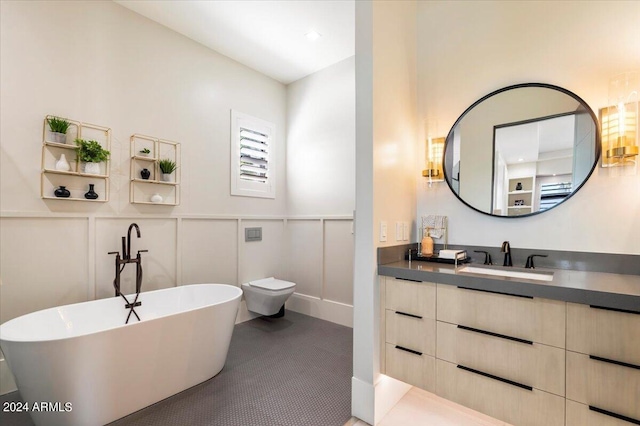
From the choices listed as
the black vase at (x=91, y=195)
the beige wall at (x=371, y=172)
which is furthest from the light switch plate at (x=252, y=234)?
the beige wall at (x=371, y=172)

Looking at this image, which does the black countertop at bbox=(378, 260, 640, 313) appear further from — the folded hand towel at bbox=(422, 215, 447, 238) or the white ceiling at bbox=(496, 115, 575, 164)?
the white ceiling at bbox=(496, 115, 575, 164)

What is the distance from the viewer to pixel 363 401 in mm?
1782

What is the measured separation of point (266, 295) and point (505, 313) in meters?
2.33

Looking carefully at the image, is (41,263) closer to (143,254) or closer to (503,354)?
(143,254)

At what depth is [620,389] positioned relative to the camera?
3.71ft

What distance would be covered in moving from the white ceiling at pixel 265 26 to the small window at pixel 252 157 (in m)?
0.73

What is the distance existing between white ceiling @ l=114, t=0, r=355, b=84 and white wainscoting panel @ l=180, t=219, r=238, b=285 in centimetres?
195

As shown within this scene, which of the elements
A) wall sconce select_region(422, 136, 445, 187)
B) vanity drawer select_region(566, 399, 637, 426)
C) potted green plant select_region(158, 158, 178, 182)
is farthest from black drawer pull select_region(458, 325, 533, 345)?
potted green plant select_region(158, 158, 178, 182)

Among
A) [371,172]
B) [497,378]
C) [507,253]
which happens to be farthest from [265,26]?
[497,378]

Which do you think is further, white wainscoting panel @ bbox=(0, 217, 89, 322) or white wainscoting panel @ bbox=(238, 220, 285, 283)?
white wainscoting panel @ bbox=(238, 220, 285, 283)

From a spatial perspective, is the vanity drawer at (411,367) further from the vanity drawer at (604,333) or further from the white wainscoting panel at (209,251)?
the white wainscoting panel at (209,251)

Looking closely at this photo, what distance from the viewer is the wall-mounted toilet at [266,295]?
3.13 meters

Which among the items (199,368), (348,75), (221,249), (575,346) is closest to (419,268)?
(575,346)

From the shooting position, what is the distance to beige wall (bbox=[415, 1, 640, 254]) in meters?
1.58
